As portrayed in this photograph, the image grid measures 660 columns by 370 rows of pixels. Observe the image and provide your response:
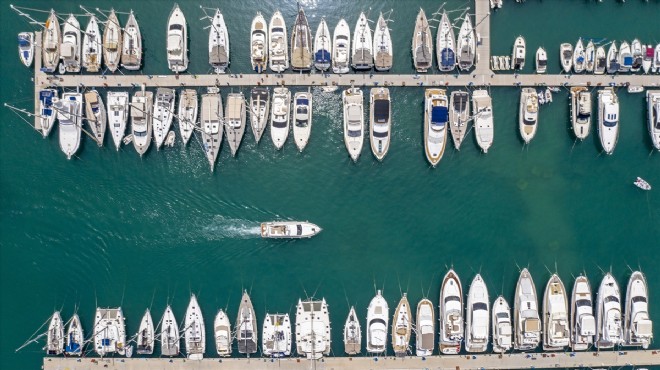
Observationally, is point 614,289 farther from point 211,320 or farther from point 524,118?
point 211,320

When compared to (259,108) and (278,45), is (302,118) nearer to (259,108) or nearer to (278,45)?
(259,108)

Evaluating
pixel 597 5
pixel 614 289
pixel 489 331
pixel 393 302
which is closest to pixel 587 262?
pixel 614 289

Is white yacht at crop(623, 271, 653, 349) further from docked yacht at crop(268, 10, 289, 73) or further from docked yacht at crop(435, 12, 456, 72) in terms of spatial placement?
docked yacht at crop(268, 10, 289, 73)

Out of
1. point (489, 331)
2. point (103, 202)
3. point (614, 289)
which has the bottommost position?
point (489, 331)

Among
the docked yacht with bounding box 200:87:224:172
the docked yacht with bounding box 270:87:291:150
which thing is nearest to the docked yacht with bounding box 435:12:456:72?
the docked yacht with bounding box 270:87:291:150

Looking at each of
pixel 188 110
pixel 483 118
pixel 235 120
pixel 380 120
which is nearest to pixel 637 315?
pixel 483 118

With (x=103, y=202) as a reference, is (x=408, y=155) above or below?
above

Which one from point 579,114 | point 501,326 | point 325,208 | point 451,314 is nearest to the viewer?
point 501,326
